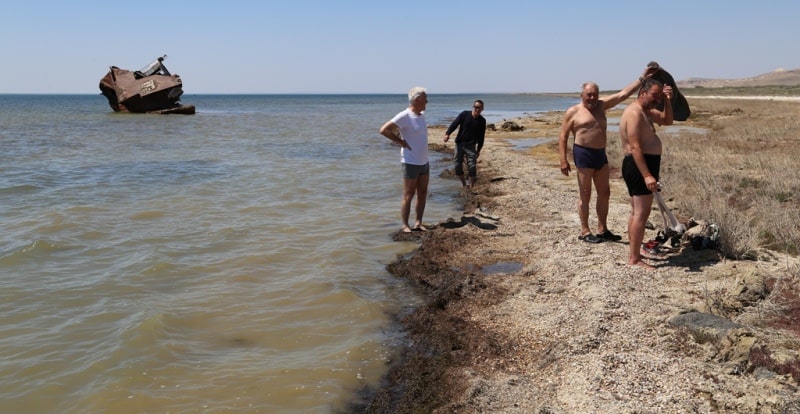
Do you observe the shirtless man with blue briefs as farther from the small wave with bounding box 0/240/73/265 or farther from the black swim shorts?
the small wave with bounding box 0/240/73/265

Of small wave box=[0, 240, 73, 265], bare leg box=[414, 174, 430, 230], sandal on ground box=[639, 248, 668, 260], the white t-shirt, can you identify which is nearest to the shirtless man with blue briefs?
sandal on ground box=[639, 248, 668, 260]

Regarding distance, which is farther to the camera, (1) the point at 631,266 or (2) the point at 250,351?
(1) the point at 631,266

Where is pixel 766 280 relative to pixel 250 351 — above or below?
above

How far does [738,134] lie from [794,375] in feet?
50.0

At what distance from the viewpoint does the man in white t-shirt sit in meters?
6.66

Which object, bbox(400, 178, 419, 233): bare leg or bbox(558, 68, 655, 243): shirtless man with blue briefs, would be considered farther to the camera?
bbox(400, 178, 419, 233): bare leg

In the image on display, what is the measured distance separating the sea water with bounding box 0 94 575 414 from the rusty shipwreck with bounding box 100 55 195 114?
27.3m

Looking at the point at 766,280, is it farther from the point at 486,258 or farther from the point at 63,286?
the point at 63,286

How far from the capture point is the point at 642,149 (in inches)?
196

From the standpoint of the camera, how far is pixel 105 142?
20.4 metres

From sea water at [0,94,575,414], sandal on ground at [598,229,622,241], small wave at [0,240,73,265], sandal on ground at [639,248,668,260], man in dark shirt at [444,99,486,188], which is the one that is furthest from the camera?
man in dark shirt at [444,99,486,188]

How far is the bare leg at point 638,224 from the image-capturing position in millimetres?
5055

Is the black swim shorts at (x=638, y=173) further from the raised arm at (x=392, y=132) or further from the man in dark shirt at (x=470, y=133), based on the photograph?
the man in dark shirt at (x=470, y=133)

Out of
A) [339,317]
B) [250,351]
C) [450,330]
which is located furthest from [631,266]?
[250,351]
